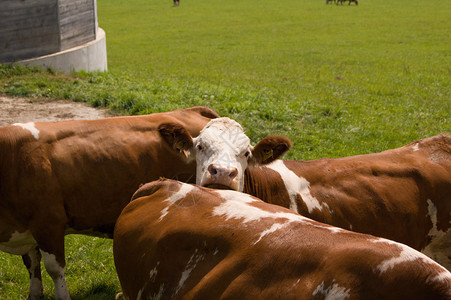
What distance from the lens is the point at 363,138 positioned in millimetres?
11594

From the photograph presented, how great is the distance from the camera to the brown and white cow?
8.91 feet

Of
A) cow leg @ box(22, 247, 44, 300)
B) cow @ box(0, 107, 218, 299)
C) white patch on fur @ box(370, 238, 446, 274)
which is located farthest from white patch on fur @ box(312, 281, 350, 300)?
cow leg @ box(22, 247, 44, 300)

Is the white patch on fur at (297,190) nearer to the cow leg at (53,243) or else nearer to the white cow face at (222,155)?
the white cow face at (222,155)

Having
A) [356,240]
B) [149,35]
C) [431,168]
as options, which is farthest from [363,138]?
[149,35]

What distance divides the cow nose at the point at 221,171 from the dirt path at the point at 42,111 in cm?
748

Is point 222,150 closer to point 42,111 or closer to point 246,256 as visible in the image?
point 246,256

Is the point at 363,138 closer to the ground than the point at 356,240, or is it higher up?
closer to the ground

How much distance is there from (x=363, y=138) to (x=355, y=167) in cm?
649

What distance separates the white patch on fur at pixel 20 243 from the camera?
19.2 ft

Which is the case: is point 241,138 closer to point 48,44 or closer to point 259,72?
point 48,44

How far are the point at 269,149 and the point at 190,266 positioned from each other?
2.17m

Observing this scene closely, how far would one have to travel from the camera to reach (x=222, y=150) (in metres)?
5.14

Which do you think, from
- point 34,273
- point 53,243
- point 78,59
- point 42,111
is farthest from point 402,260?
point 78,59

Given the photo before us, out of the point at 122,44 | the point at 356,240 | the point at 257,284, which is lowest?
the point at 122,44
